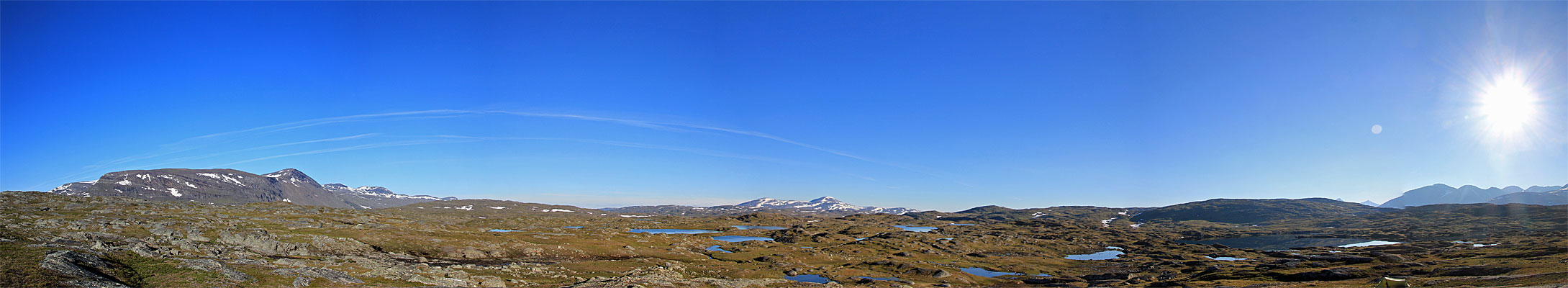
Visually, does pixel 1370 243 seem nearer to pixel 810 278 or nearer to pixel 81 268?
pixel 810 278

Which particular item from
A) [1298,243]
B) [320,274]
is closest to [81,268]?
[320,274]

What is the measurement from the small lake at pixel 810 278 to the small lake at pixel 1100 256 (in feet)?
334

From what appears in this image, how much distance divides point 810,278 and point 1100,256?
11833 centimetres

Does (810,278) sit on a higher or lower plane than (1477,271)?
lower

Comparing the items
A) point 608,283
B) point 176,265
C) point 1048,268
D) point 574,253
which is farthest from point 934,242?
point 176,265

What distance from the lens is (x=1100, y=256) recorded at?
167 metres

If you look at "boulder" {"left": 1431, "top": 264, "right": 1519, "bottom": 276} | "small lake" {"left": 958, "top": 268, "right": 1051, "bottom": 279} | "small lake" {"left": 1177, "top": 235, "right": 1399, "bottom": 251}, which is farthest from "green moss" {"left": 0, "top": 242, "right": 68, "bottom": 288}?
"small lake" {"left": 1177, "top": 235, "right": 1399, "bottom": 251}

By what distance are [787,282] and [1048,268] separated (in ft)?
263

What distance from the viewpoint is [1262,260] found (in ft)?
433

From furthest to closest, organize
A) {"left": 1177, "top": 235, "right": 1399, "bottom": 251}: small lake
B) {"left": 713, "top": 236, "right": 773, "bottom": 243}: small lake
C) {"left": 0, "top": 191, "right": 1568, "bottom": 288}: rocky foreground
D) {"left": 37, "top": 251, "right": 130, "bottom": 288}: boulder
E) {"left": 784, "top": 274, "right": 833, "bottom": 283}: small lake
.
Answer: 1. {"left": 713, "top": 236, "right": 773, "bottom": 243}: small lake
2. {"left": 1177, "top": 235, "right": 1399, "bottom": 251}: small lake
3. {"left": 784, "top": 274, "right": 833, "bottom": 283}: small lake
4. {"left": 0, "top": 191, "right": 1568, "bottom": 288}: rocky foreground
5. {"left": 37, "top": 251, "right": 130, "bottom": 288}: boulder

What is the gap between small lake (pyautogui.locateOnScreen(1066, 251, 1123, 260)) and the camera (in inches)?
6289

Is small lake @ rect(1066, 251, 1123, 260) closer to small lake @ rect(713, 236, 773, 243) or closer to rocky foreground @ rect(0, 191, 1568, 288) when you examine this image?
rocky foreground @ rect(0, 191, 1568, 288)

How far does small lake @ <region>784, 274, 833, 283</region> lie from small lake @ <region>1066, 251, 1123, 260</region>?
334 feet

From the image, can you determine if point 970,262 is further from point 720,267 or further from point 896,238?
point 720,267
